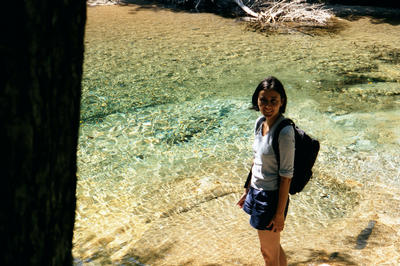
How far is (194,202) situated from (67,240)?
3261 millimetres

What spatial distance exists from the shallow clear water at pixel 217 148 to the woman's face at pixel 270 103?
150 centimetres

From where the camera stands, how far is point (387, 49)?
36.9 feet

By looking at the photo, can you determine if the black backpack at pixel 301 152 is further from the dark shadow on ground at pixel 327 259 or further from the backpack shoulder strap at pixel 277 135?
the dark shadow on ground at pixel 327 259

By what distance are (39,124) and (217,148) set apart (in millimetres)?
4830

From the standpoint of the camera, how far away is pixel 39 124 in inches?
46.6

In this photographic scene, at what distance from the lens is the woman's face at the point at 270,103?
2.75m

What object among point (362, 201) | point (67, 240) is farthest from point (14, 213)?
point (362, 201)

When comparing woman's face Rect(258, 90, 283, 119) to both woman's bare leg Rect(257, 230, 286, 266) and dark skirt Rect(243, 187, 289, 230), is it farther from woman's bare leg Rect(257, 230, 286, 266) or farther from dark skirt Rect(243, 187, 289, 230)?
woman's bare leg Rect(257, 230, 286, 266)

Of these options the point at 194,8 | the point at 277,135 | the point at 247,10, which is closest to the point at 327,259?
the point at 277,135

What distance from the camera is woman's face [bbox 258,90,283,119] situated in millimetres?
2750

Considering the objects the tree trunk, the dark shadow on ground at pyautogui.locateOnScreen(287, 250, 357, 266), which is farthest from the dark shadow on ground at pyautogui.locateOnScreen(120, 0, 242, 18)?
the tree trunk

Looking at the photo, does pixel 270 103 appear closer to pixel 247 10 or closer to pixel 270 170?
pixel 270 170

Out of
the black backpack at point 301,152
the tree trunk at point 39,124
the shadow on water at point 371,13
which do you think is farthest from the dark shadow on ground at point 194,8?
the tree trunk at point 39,124

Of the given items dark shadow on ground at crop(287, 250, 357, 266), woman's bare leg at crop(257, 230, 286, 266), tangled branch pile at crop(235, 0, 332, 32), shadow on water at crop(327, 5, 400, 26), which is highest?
shadow on water at crop(327, 5, 400, 26)
